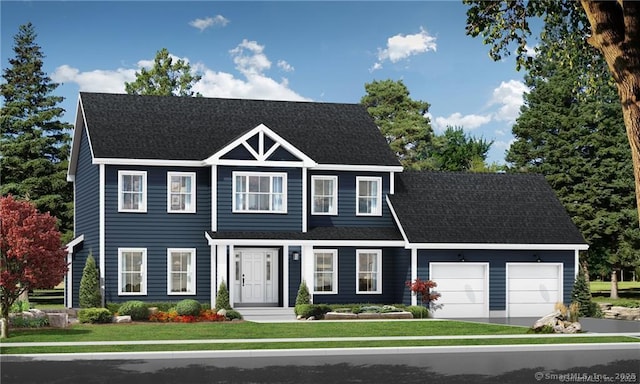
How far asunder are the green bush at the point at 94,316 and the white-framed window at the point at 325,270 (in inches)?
376

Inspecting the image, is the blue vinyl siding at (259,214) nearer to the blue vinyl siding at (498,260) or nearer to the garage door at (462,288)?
the blue vinyl siding at (498,260)

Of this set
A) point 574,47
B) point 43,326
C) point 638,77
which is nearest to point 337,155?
point 43,326

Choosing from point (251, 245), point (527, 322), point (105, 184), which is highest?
point (105, 184)

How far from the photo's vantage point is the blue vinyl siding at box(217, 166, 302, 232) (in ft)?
125

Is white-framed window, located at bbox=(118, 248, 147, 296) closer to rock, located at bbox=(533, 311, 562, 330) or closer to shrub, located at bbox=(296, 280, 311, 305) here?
shrub, located at bbox=(296, 280, 311, 305)

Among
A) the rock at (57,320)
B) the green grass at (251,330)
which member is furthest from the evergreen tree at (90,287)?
the rock at (57,320)

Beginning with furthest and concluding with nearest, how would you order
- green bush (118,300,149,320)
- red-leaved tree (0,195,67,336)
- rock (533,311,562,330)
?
green bush (118,300,149,320) → rock (533,311,562,330) → red-leaved tree (0,195,67,336)

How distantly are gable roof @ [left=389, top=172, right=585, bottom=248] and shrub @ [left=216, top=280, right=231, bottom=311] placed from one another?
7.52 m

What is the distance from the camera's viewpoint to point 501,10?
20156mm

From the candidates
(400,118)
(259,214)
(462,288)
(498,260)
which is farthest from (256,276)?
(400,118)

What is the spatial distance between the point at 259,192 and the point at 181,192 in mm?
3109

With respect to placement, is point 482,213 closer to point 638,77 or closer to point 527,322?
point 527,322

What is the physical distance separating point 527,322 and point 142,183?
51.4 feet

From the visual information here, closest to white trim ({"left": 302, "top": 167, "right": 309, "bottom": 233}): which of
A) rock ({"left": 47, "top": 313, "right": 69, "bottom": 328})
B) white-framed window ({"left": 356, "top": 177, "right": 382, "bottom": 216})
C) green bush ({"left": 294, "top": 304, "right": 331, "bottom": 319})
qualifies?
white-framed window ({"left": 356, "top": 177, "right": 382, "bottom": 216})
